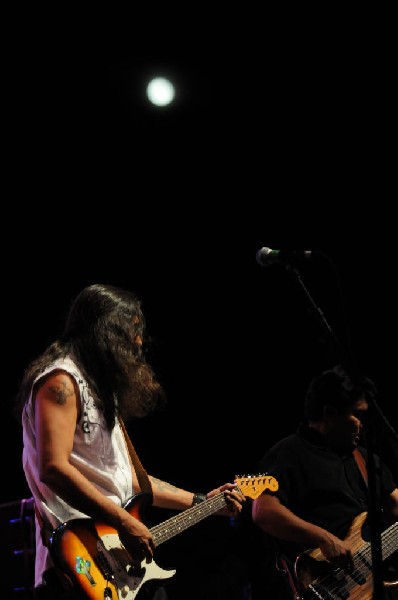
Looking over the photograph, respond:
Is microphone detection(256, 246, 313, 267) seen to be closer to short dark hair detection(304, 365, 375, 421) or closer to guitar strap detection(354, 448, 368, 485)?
short dark hair detection(304, 365, 375, 421)

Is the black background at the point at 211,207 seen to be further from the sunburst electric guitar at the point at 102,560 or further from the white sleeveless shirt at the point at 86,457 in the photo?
the sunburst electric guitar at the point at 102,560

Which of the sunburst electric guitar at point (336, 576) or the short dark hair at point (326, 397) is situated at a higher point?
the short dark hair at point (326, 397)

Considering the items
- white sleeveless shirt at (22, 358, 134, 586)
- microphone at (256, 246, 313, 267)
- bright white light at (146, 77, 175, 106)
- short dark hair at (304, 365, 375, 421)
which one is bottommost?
short dark hair at (304, 365, 375, 421)

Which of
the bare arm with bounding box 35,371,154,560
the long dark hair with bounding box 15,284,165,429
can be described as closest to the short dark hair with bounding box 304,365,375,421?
the long dark hair with bounding box 15,284,165,429

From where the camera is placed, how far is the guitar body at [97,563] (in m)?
2.70

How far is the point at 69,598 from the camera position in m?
2.71

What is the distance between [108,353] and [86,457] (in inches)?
19.8

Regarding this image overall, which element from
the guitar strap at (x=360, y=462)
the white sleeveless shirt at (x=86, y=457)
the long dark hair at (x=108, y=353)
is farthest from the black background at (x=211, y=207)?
the white sleeveless shirt at (x=86, y=457)

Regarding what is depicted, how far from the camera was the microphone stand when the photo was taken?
7.82ft

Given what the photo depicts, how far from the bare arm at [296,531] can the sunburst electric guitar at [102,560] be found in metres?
0.98

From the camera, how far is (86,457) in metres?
3.06

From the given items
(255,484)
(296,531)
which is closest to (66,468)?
(255,484)

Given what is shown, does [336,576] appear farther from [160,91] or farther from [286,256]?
[160,91]

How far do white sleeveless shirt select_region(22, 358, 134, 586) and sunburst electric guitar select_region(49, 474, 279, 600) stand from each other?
112 mm
